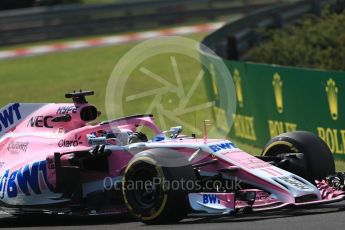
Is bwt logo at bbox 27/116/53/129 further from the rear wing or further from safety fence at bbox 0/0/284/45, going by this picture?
safety fence at bbox 0/0/284/45

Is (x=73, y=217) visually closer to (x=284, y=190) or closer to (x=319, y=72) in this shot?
(x=284, y=190)

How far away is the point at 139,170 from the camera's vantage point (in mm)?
10797

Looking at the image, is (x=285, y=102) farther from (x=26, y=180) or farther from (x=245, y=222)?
(x=245, y=222)

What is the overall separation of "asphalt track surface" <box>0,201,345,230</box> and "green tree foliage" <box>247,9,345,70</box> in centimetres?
1401

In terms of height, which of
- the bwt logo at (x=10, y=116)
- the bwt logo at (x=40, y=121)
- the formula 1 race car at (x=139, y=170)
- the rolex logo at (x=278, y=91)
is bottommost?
the formula 1 race car at (x=139, y=170)

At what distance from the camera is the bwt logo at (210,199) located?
34.5 feet

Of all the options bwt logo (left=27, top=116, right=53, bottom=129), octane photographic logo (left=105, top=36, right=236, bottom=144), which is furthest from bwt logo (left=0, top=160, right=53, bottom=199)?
octane photographic logo (left=105, top=36, right=236, bottom=144)

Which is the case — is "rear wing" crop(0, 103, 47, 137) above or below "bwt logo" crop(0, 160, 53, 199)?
above

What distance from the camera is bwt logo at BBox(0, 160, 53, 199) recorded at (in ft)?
39.1

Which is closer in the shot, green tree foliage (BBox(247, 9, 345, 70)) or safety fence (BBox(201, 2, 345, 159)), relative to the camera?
safety fence (BBox(201, 2, 345, 159))

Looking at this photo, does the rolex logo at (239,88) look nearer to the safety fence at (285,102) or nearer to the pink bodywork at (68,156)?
the safety fence at (285,102)

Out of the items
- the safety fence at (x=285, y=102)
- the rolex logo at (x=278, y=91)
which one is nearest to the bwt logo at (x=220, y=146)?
the safety fence at (x=285, y=102)

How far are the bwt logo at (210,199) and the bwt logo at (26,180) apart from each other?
7.11 feet

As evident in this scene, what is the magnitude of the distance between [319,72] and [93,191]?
5.81 metres
